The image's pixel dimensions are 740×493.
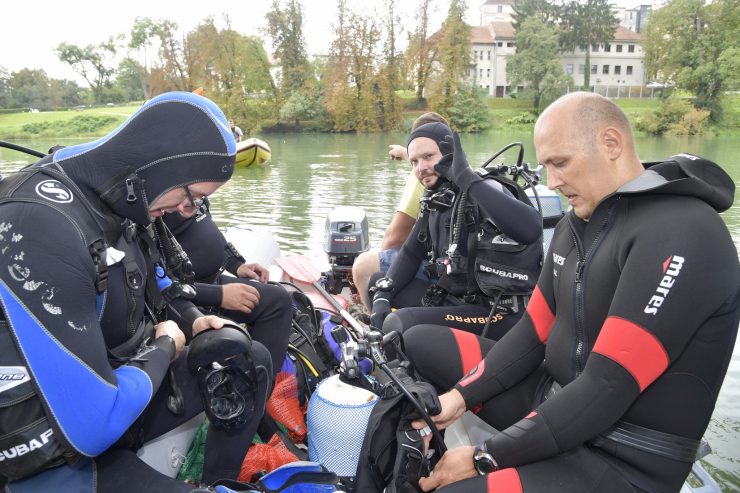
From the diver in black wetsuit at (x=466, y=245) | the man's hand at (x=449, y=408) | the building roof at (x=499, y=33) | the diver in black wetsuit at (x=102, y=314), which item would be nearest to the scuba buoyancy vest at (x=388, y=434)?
the man's hand at (x=449, y=408)

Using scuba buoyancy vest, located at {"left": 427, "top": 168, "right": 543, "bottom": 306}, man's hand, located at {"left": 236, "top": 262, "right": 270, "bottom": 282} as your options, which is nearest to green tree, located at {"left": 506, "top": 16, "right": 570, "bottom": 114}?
scuba buoyancy vest, located at {"left": 427, "top": 168, "right": 543, "bottom": 306}

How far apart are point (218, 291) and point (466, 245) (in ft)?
4.34

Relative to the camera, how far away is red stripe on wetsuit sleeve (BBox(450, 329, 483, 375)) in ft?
7.18

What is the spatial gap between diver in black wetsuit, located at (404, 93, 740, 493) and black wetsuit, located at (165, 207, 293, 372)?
1.13m

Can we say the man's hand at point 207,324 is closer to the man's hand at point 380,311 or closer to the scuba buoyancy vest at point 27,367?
the scuba buoyancy vest at point 27,367

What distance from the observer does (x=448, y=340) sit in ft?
7.32

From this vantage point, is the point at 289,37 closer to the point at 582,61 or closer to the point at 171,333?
the point at 582,61

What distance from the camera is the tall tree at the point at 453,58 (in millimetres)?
38866

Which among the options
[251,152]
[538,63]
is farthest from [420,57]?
[251,152]

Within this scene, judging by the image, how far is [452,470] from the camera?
5.34 ft

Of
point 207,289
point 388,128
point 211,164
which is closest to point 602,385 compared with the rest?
point 211,164

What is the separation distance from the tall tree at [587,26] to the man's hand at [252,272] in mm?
59294

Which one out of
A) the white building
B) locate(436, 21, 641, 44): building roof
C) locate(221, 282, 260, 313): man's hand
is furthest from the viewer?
locate(436, 21, 641, 44): building roof

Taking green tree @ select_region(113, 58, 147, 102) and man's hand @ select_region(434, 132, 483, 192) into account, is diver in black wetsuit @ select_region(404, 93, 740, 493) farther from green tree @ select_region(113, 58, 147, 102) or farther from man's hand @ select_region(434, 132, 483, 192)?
green tree @ select_region(113, 58, 147, 102)
